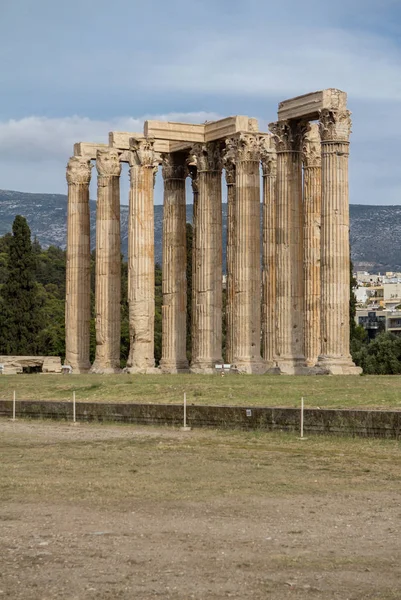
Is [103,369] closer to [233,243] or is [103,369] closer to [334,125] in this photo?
[233,243]

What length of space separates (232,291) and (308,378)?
629 inches

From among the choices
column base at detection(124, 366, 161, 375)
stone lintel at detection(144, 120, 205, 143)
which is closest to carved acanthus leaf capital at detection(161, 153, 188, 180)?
stone lintel at detection(144, 120, 205, 143)

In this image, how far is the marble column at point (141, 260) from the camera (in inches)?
2731

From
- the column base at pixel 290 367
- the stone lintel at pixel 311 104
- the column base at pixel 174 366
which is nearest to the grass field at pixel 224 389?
the column base at pixel 290 367

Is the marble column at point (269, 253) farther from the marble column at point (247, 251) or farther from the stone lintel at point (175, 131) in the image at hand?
the marble column at point (247, 251)

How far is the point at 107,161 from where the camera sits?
7300cm

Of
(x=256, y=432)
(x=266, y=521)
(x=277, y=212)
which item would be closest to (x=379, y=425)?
(x=256, y=432)

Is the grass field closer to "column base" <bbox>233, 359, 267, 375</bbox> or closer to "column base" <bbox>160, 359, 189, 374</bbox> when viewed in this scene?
"column base" <bbox>233, 359, 267, 375</bbox>

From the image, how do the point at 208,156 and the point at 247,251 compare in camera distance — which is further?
the point at 208,156

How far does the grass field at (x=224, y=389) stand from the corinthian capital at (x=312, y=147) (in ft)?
40.3

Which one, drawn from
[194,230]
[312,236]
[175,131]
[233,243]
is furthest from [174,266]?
[312,236]

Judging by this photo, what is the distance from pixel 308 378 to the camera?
54750 millimetres

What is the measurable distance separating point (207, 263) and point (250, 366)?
23.3ft

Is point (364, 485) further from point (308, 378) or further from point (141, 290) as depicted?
point (141, 290)
